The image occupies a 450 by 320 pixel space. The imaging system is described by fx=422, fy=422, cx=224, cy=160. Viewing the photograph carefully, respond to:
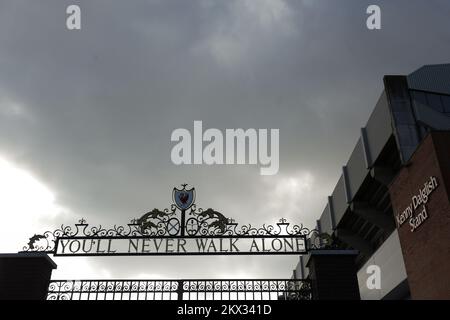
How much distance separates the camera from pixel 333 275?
966 centimetres

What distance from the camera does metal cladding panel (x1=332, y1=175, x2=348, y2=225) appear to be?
2533cm

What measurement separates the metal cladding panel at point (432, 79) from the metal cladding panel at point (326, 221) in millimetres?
11580

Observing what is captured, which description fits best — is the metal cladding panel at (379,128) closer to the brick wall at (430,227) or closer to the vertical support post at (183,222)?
the brick wall at (430,227)

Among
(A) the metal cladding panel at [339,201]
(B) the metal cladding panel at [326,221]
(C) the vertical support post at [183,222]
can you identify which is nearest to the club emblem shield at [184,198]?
(C) the vertical support post at [183,222]

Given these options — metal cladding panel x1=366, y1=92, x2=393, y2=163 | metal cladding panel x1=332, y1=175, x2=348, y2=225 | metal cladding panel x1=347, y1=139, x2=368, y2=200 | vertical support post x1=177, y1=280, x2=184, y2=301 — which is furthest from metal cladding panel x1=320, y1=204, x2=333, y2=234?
vertical support post x1=177, y1=280, x2=184, y2=301

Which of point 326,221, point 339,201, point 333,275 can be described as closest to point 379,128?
point 339,201

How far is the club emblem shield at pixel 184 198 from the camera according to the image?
10469 mm

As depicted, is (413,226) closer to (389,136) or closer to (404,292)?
(389,136)

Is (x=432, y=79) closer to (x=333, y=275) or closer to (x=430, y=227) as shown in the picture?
(x=430, y=227)

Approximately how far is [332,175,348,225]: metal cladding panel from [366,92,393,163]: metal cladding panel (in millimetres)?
5038
